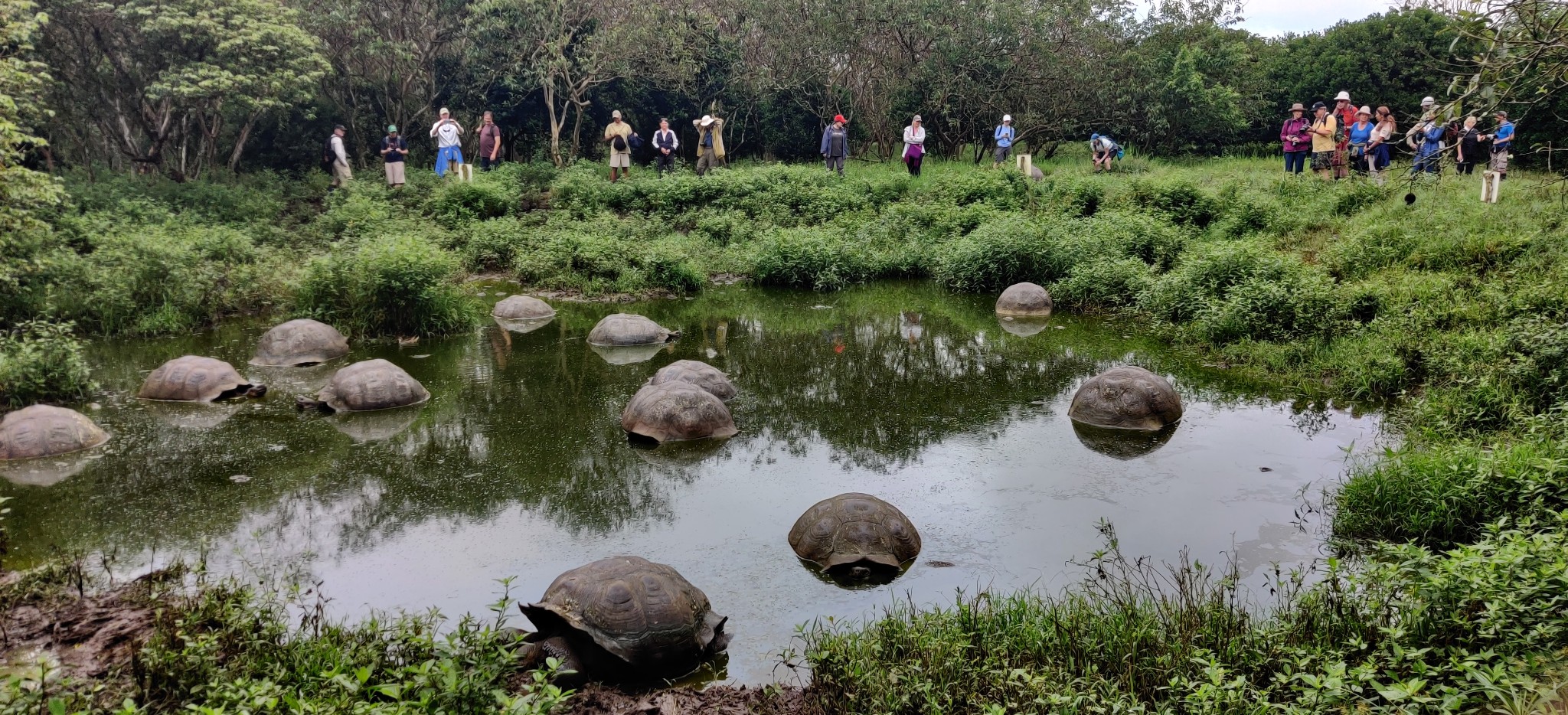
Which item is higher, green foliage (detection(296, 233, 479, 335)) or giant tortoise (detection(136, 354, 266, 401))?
green foliage (detection(296, 233, 479, 335))

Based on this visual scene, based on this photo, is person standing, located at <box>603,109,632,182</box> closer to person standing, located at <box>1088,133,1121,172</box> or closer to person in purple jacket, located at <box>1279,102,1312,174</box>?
person standing, located at <box>1088,133,1121,172</box>

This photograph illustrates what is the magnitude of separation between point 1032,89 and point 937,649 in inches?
847

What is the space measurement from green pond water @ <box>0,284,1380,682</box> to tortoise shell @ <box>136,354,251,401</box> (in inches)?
9.0

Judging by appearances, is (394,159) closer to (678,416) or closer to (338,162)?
(338,162)

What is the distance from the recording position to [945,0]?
23.7 meters

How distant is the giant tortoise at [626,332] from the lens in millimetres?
12500

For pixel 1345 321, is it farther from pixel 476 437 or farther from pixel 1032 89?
pixel 1032 89

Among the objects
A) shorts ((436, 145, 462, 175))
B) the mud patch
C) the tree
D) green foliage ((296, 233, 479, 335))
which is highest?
the tree

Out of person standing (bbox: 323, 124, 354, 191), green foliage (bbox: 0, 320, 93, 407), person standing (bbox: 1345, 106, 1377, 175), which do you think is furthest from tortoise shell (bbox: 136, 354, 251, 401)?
person standing (bbox: 1345, 106, 1377, 175)

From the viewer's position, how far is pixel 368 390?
382 inches

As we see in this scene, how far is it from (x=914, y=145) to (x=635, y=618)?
18.4 m

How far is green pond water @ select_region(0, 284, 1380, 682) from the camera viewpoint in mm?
6289

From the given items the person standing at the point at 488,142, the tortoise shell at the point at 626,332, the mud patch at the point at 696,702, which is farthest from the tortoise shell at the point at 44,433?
the person standing at the point at 488,142

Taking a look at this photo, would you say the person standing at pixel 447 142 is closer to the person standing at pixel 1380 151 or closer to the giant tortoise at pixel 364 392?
the giant tortoise at pixel 364 392
